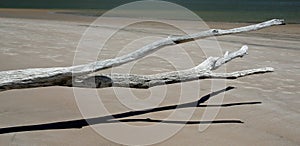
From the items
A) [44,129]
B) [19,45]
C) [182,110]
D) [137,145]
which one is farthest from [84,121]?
[19,45]

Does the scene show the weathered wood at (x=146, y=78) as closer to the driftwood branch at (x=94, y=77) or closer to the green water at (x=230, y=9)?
the driftwood branch at (x=94, y=77)

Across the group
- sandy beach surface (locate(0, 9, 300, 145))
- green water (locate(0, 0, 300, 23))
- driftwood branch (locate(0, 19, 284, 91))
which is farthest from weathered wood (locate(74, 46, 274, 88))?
green water (locate(0, 0, 300, 23))

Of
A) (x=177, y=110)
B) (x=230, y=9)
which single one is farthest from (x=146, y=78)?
(x=230, y=9)

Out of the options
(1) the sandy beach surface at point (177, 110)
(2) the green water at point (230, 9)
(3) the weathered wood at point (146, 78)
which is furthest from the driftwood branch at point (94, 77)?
(2) the green water at point (230, 9)

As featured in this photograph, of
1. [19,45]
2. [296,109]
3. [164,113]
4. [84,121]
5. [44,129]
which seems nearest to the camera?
[44,129]

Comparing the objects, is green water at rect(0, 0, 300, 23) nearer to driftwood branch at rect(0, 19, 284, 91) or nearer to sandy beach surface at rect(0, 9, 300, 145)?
sandy beach surface at rect(0, 9, 300, 145)

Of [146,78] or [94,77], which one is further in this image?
[146,78]

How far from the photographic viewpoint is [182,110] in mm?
4777

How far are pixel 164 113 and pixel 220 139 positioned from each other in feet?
3.15

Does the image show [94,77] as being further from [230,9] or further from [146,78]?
[230,9]

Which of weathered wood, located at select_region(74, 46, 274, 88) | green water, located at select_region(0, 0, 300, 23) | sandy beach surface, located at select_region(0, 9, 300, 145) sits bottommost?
green water, located at select_region(0, 0, 300, 23)

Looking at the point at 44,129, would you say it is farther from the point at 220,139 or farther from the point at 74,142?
the point at 220,139

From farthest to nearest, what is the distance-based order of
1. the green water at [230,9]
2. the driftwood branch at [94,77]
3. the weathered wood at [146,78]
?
1. the green water at [230,9]
2. the weathered wood at [146,78]
3. the driftwood branch at [94,77]

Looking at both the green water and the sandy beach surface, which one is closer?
the sandy beach surface
